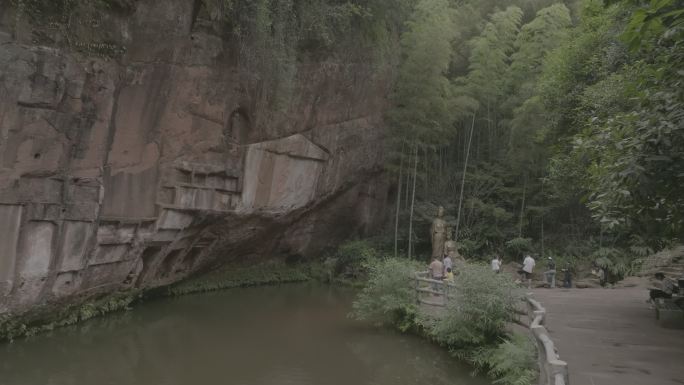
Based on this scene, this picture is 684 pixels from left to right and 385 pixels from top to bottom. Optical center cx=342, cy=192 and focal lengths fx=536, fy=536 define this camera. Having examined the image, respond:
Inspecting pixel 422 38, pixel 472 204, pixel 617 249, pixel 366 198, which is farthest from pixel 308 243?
pixel 617 249

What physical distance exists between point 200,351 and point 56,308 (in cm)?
388

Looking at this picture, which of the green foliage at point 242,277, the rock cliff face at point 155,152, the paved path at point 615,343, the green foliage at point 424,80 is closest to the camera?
the paved path at point 615,343

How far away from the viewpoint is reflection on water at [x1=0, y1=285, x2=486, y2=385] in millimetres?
9250

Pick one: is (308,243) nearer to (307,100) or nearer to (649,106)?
(307,100)

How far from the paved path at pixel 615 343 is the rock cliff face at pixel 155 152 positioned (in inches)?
396

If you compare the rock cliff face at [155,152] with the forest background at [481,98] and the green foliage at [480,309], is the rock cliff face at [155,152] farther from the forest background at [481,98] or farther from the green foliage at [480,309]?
the green foliage at [480,309]

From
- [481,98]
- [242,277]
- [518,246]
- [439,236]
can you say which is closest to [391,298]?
[439,236]

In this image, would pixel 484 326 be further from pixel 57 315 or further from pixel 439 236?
pixel 439 236

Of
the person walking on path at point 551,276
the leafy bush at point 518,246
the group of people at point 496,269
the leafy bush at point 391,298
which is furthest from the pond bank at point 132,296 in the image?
the person walking on path at point 551,276

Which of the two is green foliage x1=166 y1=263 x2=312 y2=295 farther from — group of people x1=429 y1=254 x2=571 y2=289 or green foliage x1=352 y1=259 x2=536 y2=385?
green foliage x1=352 y1=259 x2=536 y2=385

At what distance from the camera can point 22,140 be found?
10.8m

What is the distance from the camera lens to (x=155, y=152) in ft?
46.8

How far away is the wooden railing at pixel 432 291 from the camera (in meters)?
11.9

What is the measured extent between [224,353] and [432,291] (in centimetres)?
484
